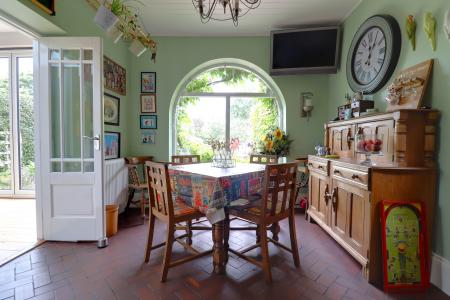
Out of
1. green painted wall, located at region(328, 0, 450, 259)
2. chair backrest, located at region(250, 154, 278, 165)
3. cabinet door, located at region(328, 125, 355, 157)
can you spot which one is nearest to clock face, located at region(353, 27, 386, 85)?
green painted wall, located at region(328, 0, 450, 259)

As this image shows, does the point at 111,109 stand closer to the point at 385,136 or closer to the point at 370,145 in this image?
the point at 370,145

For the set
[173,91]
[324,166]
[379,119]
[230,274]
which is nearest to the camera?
[230,274]

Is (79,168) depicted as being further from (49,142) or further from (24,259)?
(24,259)

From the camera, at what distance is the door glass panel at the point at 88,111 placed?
8.06 feet

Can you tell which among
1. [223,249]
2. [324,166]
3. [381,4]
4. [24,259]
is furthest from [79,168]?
[381,4]

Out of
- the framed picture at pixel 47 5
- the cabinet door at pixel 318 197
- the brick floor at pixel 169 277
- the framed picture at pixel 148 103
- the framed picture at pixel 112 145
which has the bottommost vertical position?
the brick floor at pixel 169 277

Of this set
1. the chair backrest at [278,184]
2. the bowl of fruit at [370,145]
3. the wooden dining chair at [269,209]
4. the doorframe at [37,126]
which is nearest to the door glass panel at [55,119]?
the doorframe at [37,126]

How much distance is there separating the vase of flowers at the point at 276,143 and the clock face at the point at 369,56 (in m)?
1.29

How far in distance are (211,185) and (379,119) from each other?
1632 millimetres

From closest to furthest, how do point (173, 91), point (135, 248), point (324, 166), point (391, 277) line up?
point (391, 277), point (135, 248), point (324, 166), point (173, 91)

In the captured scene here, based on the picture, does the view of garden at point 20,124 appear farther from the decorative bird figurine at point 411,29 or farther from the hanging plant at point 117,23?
the decorative bird figurine at point 411,29

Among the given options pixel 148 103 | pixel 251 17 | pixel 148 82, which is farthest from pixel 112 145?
pixel 251 17

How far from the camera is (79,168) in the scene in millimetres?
2475

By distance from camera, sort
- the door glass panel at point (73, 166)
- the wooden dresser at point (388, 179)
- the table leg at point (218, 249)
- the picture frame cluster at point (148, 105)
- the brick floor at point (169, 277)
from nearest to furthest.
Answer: the brick floor at point (169, 277)
the wooden dresser at point (388, 179)
the table leg at point (218, 249)
the door glass panel at point (73, 166)
the picture frame cluster at point (148, 105)
